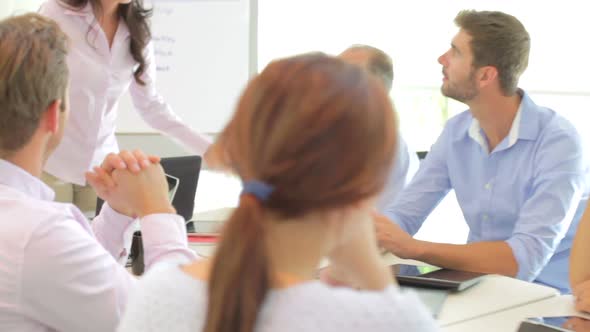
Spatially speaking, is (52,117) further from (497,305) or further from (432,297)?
(497,305)

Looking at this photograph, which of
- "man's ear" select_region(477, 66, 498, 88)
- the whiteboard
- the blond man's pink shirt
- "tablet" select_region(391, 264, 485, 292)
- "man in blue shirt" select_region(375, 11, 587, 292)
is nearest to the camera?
the blond man's pink shirt

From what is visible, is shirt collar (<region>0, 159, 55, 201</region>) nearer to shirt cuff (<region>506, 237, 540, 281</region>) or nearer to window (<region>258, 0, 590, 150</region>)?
shirt cuff (<region>506, 237, 540, 281</region>)

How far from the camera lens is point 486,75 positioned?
2.55 metres

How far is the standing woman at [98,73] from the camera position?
262cm

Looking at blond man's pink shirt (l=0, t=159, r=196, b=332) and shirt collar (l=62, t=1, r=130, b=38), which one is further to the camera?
shirt collar (l=62, t=1, r=130, b=38)

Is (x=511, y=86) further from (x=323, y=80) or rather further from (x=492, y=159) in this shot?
(x=323, y=80)

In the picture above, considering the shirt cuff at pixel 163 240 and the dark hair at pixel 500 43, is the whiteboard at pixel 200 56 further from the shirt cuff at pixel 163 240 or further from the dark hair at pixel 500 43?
the shirt cuff at pixel 163 240

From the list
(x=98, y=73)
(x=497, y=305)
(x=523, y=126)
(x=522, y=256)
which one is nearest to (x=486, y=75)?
(x=523, y=126)

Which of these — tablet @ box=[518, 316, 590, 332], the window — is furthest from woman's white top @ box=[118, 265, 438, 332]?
the window

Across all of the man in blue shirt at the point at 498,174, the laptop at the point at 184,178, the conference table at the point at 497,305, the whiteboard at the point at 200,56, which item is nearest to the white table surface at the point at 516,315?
the conference table at the point at 497,305

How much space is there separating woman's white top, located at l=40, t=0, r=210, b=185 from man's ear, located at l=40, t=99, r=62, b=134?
1.30m

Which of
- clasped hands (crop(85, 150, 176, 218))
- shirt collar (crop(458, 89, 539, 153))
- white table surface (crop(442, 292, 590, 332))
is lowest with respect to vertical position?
white table surface (crop(442, 292, 590, 332))

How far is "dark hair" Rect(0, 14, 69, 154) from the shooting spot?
4.12 ft

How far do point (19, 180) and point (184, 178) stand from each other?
1178mm
